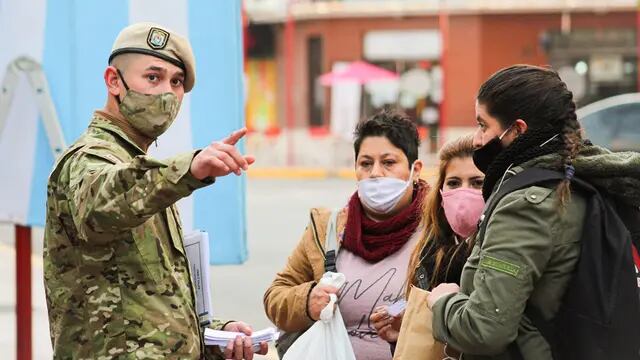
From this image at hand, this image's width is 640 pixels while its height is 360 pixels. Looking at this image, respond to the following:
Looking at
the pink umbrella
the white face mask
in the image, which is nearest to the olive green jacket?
the white face mask

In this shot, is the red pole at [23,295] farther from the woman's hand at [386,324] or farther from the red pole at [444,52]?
the red pole at [444,52]

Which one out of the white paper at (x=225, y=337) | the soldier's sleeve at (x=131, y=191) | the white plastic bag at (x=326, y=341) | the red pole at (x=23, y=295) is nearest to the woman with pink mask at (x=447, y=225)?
the white plastic bag at (x=326, y=341)

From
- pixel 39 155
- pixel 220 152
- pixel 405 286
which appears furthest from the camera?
pixel 39 155

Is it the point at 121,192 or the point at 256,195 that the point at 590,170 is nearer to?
the point at 121,192

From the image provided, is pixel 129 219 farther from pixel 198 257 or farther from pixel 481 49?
pixel 481 49

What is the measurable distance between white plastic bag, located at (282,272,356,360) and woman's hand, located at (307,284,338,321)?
0.02 m

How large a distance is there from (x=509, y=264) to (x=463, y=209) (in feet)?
2.70

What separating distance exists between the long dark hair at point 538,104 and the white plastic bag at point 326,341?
3.75 feet

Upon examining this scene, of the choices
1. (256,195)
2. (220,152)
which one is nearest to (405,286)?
(220,152)

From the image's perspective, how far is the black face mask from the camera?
9.78 ft

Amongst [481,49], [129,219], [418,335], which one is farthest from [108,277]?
[481,49]

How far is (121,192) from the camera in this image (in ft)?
8.43

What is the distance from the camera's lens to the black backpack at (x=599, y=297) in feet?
9.11

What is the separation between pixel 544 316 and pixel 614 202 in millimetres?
347
